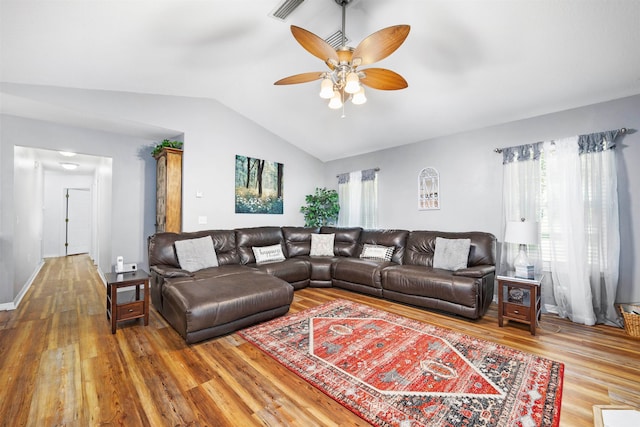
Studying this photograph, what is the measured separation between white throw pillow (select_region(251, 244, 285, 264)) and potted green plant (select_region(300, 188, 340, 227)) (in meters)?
1.33

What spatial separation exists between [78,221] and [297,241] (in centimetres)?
706

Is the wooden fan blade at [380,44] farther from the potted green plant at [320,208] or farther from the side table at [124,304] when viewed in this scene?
the potted green plant at [320,208]

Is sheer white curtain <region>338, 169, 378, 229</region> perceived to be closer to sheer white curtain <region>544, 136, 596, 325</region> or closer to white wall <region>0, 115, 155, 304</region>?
sheer white curtain <region>544, 136, 596, 325</region>

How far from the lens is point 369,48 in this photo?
2059 mm

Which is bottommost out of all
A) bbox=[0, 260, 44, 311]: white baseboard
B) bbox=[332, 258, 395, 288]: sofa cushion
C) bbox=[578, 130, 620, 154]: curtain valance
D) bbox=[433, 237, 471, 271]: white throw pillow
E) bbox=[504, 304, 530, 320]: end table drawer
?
bbox=[0, 260, 44, 311]: white baseboard

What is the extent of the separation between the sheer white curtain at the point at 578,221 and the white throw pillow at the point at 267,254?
11.8ft

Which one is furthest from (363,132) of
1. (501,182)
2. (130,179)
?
(130,179)

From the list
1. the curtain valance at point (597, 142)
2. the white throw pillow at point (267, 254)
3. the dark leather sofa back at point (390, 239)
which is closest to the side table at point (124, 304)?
the white throw pillow at point (267, 254)

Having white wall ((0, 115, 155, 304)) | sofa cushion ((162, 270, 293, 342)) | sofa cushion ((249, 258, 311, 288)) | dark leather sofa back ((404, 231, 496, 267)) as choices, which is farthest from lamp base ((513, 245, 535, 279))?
white wall ((0, 115, 155, 304))

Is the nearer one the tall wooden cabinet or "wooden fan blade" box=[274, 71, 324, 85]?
"wooden fan blade" box=[274, 71, 324, 85]

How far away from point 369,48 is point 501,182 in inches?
113

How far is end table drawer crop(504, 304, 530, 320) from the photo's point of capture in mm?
2768

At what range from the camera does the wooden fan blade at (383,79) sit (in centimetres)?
228

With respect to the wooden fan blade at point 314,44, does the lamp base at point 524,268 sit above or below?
below
